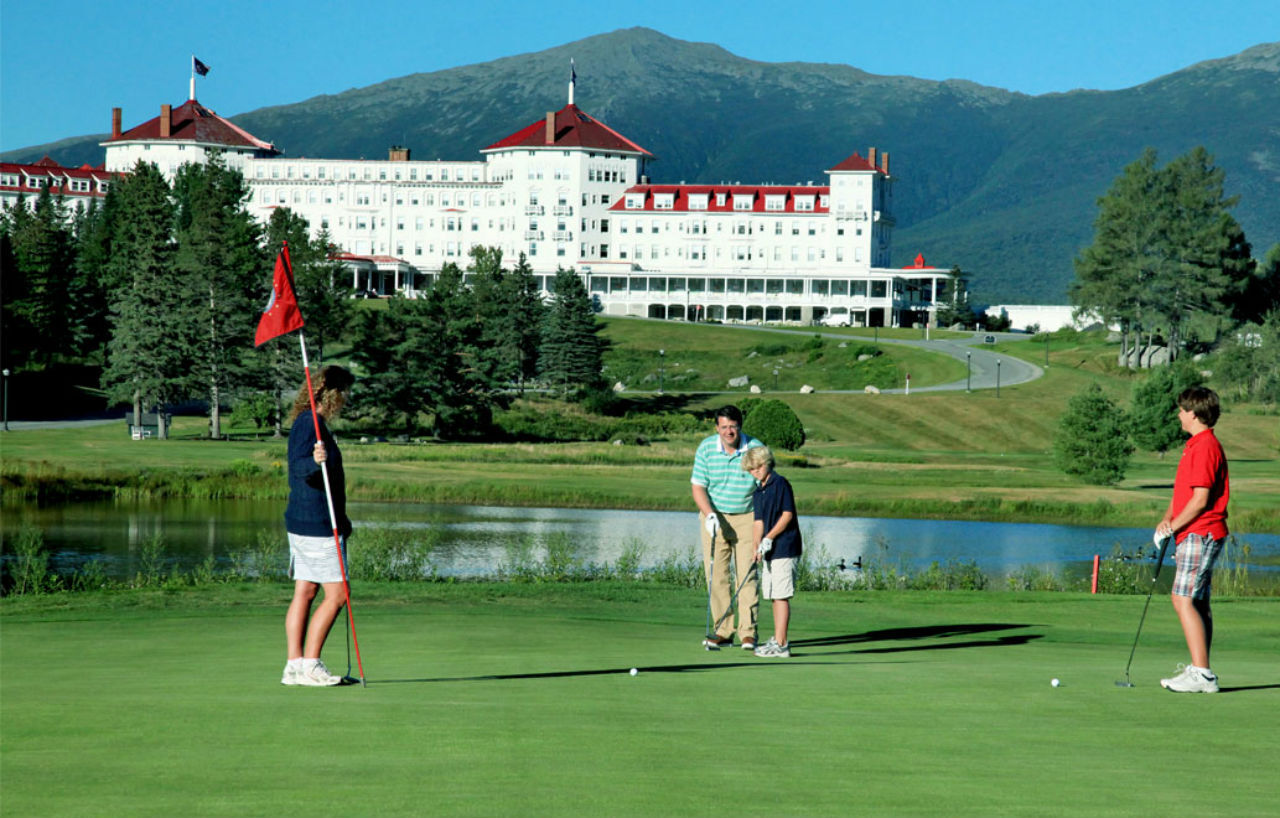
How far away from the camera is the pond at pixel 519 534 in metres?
33.2

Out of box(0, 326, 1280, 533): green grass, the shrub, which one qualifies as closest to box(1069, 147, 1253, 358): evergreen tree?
box(0, 326, 1280, 533): green grass

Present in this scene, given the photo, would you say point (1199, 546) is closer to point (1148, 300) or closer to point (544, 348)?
point (544, 348)

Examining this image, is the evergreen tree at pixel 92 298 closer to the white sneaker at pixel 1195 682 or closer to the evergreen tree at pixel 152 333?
the evergreen tree at pixel 152 333

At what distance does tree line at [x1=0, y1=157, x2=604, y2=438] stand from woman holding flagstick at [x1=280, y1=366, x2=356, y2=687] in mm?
63593

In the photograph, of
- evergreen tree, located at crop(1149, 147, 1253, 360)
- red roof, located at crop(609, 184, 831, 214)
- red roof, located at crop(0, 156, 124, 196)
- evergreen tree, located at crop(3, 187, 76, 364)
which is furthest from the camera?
red roof, located at crop(0, 156, 124, 196)

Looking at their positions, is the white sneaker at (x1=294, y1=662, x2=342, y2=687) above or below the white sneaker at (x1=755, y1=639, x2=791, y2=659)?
above

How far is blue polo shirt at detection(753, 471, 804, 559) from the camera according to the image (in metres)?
13.5

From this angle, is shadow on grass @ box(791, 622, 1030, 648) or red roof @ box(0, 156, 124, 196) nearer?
shadow on grass @ box(791, 622, 1030, 648)

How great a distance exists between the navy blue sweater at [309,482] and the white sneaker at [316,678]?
0.97 m

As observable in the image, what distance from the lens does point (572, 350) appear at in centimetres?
9425

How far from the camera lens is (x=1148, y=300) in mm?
106000

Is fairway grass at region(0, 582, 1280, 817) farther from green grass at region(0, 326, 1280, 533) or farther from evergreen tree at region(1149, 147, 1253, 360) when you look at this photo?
evergreen tree at region(1149, 147, 1253, 360)

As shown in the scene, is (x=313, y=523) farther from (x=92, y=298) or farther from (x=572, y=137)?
(x=572, y=137)

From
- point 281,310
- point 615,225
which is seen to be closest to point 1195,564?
point 281,310
